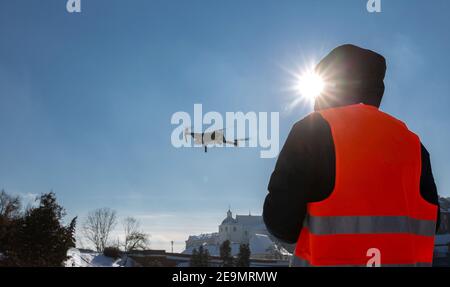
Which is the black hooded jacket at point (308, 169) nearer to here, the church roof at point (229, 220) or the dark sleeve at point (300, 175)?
the dark sleeve at point (300, 175)

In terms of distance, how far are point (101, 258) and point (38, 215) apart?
2063 cm

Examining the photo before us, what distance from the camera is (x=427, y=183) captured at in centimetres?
217

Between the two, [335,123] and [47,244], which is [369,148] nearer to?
[335,123]

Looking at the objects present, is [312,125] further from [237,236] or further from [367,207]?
[237,236]

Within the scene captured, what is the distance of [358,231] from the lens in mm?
1908

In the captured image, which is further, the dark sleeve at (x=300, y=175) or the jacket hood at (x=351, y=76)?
the jacket hood at (x=351, y=76)

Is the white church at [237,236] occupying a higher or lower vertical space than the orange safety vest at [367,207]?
lower

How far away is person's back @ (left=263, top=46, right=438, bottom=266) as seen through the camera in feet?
6.26

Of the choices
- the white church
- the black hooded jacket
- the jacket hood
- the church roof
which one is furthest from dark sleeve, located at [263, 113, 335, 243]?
the church roof

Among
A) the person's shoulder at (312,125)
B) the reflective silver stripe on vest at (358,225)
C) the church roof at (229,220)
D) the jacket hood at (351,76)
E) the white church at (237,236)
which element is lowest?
the white church at (237,236)

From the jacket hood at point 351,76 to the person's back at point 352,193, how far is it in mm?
103

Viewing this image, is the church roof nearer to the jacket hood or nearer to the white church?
the white church

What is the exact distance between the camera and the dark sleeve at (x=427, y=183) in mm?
2121

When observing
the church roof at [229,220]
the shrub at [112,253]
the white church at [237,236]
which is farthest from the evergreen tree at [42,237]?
the church roof at [229,220]
